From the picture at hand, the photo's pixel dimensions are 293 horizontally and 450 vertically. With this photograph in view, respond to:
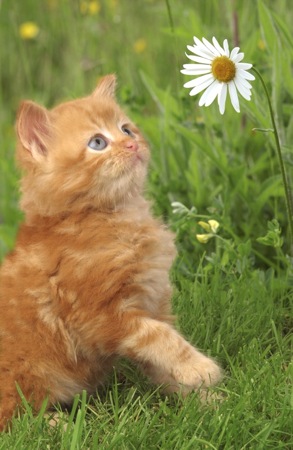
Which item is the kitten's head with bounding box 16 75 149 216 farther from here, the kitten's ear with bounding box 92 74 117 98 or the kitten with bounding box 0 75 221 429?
the kitten's ear with bounding box 92 74 117 98

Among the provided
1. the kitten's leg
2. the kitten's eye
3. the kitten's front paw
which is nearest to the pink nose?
the kitten's eye

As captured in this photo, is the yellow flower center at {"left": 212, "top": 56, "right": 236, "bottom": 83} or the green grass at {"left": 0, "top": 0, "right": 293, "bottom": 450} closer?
the green grass at {"left": 0, "top": 0, "right": 293, "bottom": 450}

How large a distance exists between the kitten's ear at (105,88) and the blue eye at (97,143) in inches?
10.1

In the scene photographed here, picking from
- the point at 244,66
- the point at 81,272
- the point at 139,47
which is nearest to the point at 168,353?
the point at 81,272

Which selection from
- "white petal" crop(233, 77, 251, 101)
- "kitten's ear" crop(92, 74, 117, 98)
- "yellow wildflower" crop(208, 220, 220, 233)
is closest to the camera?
"white petal" crop(233, 77, 251, 101)

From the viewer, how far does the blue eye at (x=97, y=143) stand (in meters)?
2.47

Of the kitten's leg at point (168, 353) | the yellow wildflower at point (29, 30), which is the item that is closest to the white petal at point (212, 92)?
the kitten's leg at point (168, 353)

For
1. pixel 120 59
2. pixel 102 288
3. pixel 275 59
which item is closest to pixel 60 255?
pixel 102 288

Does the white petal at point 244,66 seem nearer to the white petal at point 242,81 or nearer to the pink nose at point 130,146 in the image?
the white petal at point 242,81

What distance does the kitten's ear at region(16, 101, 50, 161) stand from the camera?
2.49 metres

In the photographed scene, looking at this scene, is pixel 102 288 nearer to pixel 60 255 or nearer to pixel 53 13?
pixel 60 255

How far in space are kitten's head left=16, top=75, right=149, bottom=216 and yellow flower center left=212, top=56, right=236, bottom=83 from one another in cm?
31

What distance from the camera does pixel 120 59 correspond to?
17.3 feet

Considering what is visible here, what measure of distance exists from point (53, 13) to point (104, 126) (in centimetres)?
395
